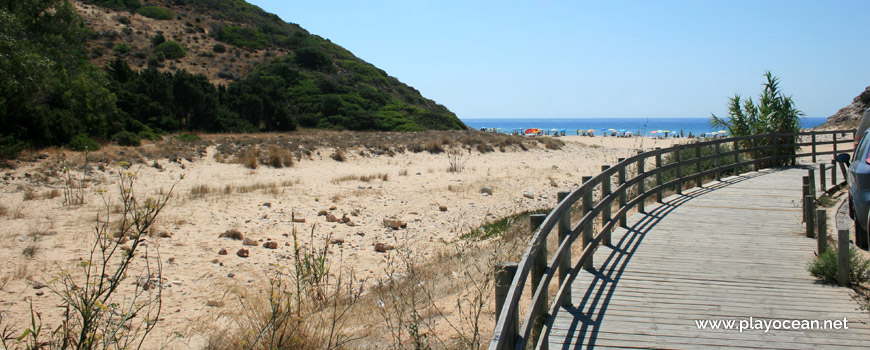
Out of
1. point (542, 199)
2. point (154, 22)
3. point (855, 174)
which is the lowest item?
point (542, 199)

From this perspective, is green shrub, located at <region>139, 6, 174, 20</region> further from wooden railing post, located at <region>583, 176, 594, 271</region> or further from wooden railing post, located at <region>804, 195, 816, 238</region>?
wooden railing post, located at <region>804, 195, 816, 238</region>

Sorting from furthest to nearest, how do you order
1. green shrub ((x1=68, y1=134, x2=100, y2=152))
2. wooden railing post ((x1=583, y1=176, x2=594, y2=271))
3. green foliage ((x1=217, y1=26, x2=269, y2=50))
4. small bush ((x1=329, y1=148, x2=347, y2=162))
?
1. green foliage ((x1=217, y1=26, x2=269, y2=50))
2. small bush ((x1=329, y1=148, x2=347, y2=162))
3. green shrub ((x1=68, y1=134, x2=100, y2=152))
4. wooden railing post ((x1=583, y1=176, x2=594, y2=271))

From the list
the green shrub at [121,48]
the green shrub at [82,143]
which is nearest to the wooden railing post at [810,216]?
the green shrub at [82,143]

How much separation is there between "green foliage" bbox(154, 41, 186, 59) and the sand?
35.3 metres

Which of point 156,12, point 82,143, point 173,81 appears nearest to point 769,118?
point 82,143

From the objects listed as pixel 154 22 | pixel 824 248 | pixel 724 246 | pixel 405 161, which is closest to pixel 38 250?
pixel 724 246

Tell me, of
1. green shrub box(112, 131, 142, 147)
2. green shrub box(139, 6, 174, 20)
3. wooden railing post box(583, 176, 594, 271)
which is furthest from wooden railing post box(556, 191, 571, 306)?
green shrub box(139, 6, 174, 20)

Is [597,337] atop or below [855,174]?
below

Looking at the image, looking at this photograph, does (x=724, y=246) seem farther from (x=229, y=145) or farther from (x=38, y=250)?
(x=229, y=145)

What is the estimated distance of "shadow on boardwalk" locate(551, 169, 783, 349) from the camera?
477cm

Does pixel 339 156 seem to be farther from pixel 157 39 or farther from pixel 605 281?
pixel 157 39

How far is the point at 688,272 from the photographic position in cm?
627

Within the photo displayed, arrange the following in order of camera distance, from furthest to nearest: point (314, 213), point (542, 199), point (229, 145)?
point (229, 145) < point (542, 199) < point (314, 213)

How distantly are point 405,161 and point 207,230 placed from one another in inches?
570
